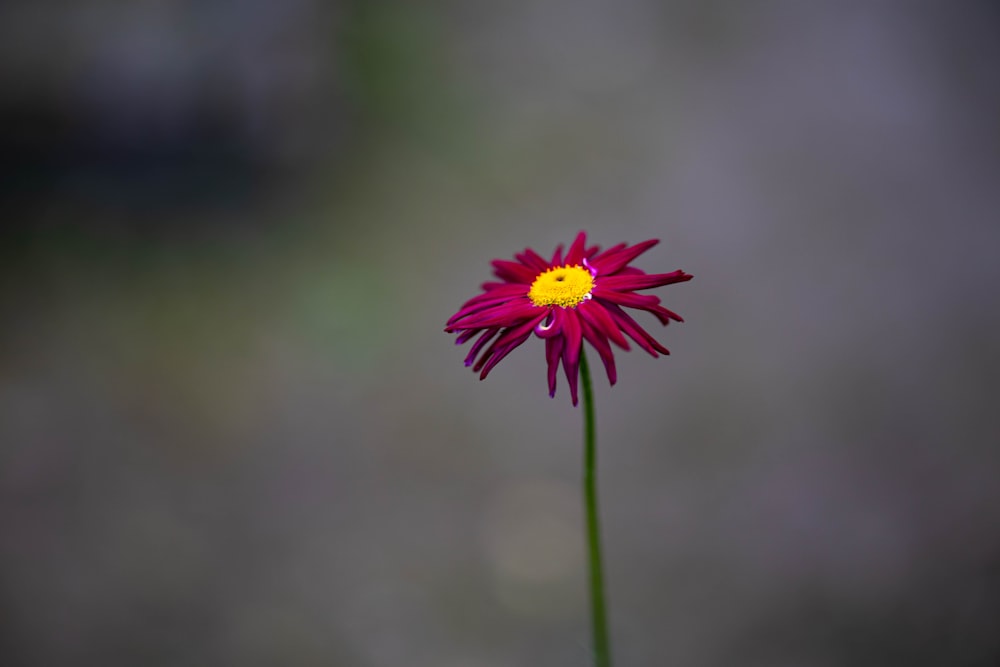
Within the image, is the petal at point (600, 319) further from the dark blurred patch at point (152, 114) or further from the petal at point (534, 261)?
the dark blurred patch at point (152, 114)

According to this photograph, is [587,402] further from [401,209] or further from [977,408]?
[401,209]

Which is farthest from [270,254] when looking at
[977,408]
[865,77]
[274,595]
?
[865,77]

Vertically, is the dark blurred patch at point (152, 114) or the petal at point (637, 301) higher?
the dark blurred patch at point (152, 114)

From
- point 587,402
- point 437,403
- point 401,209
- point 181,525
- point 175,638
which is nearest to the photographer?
point 587,402

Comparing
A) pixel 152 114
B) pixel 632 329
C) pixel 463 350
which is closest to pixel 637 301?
pixel 632 329

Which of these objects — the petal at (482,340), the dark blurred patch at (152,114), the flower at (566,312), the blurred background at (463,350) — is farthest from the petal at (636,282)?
the dark blurred patch at (152,114)

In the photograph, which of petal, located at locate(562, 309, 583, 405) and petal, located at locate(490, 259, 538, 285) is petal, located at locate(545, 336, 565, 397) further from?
petal, located at locate(490, 259, 538, 285)
